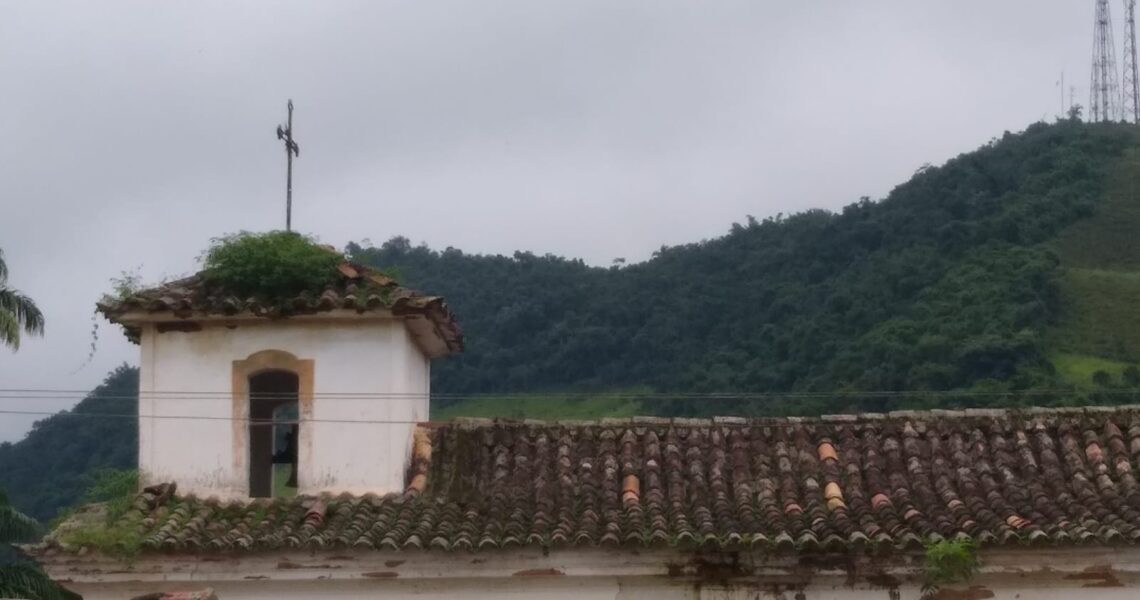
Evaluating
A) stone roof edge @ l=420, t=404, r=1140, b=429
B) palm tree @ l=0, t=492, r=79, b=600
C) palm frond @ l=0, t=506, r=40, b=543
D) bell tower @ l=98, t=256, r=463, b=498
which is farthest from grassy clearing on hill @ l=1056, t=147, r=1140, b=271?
palm tree @ l=0, t=492, r=79, b=600

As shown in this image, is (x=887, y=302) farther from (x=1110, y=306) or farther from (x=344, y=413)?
(x=344, y=413)

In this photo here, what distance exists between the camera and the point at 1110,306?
41.3 meters

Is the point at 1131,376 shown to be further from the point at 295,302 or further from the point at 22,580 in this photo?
the point at 22,580

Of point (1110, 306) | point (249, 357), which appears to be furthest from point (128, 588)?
point (1110, 306)

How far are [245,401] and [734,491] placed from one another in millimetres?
4503

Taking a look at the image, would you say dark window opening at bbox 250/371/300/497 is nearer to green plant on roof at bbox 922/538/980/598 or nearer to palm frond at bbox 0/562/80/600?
palm frond at bbox 0/562/80/600

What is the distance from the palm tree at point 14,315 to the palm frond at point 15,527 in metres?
5.39

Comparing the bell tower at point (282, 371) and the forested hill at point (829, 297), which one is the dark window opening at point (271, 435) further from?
the forested hill at point (829, 297)

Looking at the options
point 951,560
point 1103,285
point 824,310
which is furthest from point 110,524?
point 1103,285

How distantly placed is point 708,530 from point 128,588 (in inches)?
185

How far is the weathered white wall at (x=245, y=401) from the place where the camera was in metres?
13.9

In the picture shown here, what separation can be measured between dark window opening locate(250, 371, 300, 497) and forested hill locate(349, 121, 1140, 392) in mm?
17175

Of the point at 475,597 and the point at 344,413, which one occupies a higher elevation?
the point at 344,413

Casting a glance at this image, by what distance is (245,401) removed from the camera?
14.1 m
